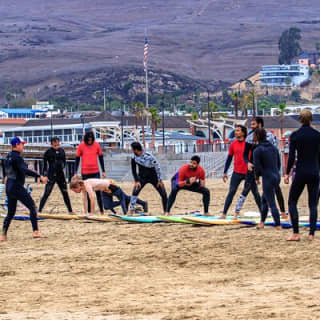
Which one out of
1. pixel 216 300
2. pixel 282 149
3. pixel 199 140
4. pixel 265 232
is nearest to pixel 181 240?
pixel 265 232

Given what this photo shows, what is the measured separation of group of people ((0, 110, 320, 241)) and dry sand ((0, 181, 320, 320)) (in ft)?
1.87

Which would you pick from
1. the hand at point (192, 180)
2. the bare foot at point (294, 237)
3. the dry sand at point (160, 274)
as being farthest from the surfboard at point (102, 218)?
the bare foot at point (294, 237)

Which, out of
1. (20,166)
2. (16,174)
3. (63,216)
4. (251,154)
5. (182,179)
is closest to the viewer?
(20,166)

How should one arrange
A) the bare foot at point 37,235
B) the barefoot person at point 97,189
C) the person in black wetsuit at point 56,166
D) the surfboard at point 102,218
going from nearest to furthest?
the bare foot at point 37,235
the surfboard at point 102,218
the barefoot person at point 97,189
the person in black wetsuit at point 56,166

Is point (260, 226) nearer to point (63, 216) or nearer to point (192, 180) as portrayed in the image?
point (192, 180)

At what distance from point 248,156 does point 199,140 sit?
3242 inches

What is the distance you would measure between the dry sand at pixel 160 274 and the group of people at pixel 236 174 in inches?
22.4

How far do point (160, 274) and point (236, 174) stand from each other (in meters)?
5.03

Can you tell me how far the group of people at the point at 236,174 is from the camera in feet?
38.8

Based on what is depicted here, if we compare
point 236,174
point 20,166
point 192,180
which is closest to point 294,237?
point 236,174

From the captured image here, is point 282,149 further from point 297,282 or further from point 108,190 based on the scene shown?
point 297,282

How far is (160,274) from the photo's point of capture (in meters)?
10.4

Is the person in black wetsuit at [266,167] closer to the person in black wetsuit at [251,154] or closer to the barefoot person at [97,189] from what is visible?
the person in black wetsuit at [251,154]

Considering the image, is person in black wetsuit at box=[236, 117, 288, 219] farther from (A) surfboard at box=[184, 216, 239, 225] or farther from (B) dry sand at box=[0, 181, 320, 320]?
(B) dry sand at box=[0, 181, 320, 320]
